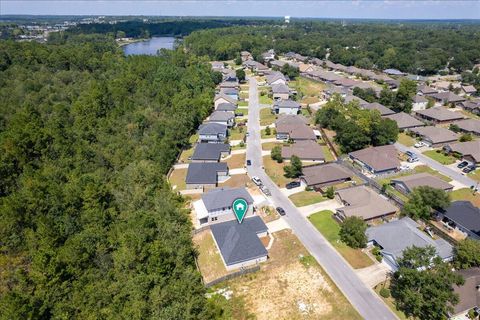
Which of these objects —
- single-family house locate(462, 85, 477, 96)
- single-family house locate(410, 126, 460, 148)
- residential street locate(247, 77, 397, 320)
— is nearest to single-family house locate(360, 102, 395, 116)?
single-family house locate(410, 126, 460, 148)

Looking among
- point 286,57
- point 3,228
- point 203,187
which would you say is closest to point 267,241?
point 203,187

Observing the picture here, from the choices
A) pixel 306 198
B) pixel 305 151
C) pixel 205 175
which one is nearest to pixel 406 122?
pixel 305 151

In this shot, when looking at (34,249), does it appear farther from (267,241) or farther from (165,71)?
(165,71)

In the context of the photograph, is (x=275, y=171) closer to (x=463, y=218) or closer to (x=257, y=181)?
(x=257, y=181)

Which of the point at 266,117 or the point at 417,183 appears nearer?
the point at 417,183

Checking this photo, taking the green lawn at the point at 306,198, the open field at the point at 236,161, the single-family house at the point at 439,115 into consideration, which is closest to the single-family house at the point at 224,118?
the open field at the point at 236,161

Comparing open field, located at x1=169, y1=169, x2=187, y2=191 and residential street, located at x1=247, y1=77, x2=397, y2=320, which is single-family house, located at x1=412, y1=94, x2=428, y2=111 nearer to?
residential street, located at x1=247, y1=77, x2=397, y2=320

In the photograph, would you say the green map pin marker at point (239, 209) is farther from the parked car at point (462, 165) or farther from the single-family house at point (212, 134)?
the parked car at point (462, 165)
